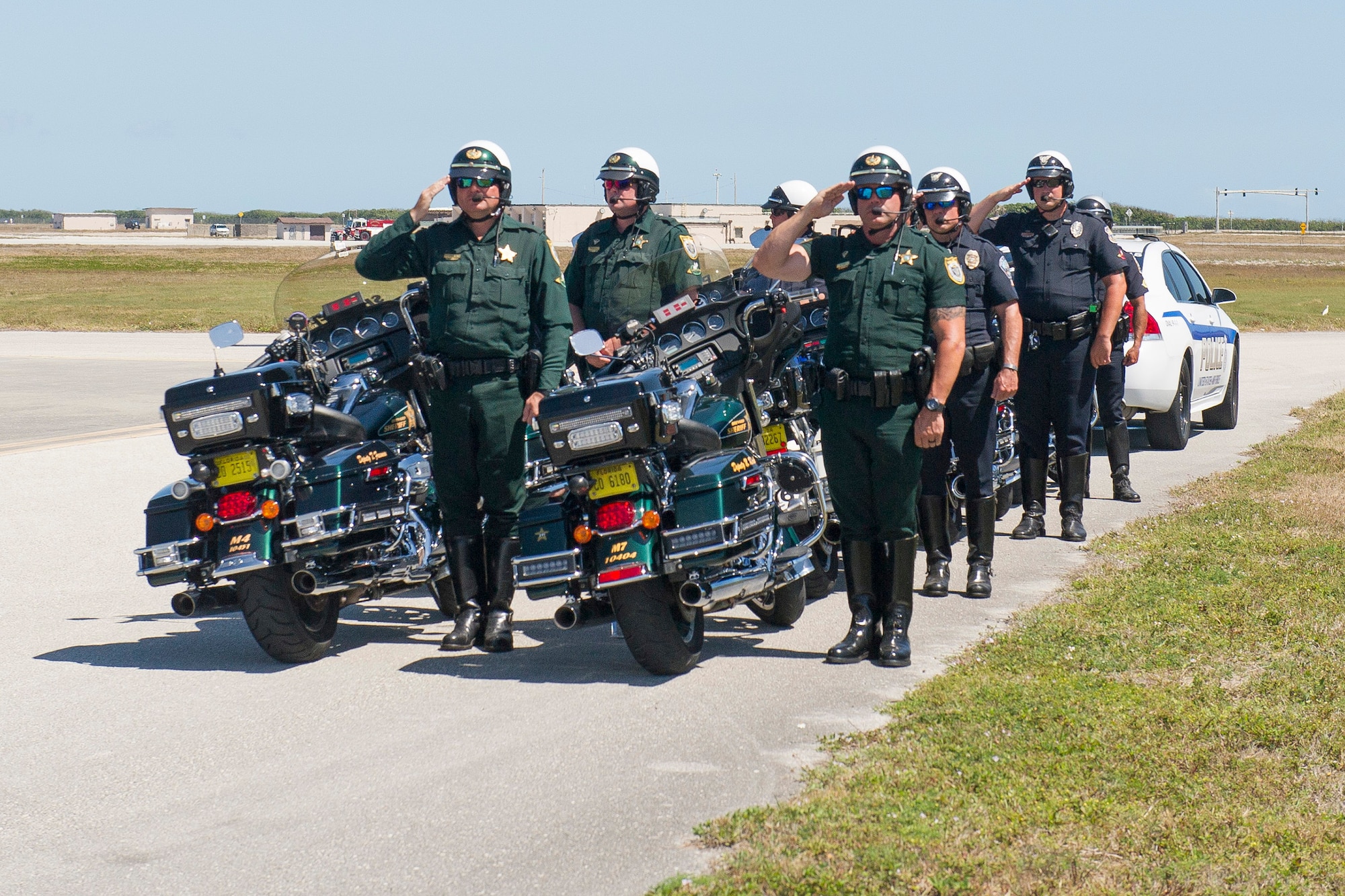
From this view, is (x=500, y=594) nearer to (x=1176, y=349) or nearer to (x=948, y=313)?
(x=948, y=313)

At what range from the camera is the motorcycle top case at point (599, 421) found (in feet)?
20.0

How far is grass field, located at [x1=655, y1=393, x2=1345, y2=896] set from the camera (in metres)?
4.04

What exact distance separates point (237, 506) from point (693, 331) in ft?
7.30

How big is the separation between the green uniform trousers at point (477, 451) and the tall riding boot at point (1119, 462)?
536 centimetres

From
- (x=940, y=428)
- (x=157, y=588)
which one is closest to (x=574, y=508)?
(x=940, y=428)

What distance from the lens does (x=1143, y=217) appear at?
4328 inches

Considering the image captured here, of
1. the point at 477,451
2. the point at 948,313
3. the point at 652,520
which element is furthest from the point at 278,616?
the point at 948,313

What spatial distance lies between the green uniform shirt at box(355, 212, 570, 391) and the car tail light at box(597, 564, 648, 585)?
1335mm

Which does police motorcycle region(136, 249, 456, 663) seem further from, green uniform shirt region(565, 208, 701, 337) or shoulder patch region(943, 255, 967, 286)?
shoulder patch region(943, 255, 967, 286)

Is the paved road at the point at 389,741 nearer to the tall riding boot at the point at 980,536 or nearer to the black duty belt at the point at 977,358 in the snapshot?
the tall riding boot at the point at 980,536

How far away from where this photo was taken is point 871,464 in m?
6.49

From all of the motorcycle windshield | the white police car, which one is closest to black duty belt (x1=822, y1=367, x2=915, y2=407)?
the motorcycle windshield

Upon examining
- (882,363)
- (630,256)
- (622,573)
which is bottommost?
(622,573)

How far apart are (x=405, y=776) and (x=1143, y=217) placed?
367ft
